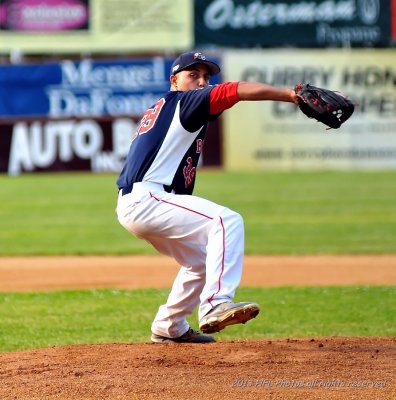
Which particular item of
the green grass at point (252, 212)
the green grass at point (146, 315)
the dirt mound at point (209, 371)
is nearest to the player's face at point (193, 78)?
the dirt mound at point (209, 371)

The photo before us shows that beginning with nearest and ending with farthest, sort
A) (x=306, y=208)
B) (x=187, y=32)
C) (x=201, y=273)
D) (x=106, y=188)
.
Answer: (x=201, y=273) → (x=306, y=208) → (x=106, y=188) → (x=187, y=32)

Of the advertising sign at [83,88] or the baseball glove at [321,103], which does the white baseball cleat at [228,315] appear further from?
the advertising sign at [83,88]

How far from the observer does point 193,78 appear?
19.7 feet

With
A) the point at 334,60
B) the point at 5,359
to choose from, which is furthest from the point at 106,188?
the point at 5,359

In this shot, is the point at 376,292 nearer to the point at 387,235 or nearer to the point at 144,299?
the point at 144,299

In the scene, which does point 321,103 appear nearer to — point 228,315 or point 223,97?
point 223,97

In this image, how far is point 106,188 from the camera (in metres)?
20.2

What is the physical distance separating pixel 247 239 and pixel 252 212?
2740mm

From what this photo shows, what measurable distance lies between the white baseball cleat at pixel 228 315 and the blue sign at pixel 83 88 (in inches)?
697

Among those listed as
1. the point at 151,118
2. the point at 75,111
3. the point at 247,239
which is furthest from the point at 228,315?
the point at 75,111

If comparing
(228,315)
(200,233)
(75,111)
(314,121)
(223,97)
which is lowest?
(228,315)

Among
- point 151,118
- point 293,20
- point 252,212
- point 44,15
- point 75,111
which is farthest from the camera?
point 44,15

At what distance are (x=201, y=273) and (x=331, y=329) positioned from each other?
176 cm

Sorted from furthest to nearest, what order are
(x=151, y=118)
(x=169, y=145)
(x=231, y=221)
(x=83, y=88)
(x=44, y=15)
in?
(x=44, y=15) < (x=83, y=88) < (x=151, y=118) < (x=169, y=145) < (x=231, y=221)
